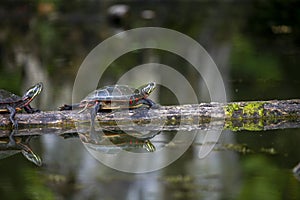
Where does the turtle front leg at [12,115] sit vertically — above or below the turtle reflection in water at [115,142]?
above

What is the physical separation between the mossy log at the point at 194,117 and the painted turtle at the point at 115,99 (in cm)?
16

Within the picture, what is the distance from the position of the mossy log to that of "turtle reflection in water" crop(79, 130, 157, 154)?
0.36 feet

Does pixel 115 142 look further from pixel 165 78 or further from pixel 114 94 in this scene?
pixel 165 78

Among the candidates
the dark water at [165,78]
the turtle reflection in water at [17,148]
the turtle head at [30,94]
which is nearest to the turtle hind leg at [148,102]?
the dark water at [165,78]

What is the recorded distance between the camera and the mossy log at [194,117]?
7395 millimetres

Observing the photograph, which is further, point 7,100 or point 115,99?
point 115,99

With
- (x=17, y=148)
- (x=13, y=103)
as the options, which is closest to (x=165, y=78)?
(x=13, y=103)

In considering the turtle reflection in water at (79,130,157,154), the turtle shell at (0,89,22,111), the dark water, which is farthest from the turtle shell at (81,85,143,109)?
the turtle shell at (0,89,22,111)

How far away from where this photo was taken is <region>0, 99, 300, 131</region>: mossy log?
24.3 ft

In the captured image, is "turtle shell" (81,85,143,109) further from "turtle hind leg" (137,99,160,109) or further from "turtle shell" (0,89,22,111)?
"turtle shell" (0,89,22,111)

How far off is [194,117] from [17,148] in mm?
1782

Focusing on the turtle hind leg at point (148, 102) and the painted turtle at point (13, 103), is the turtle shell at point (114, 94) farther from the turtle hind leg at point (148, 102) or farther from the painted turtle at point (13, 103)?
the painted turtle at point (13, 103)

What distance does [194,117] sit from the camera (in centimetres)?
743

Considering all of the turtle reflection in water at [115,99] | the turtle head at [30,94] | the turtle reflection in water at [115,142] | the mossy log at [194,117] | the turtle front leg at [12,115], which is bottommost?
the turtle reflection in water at [115,142]
